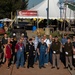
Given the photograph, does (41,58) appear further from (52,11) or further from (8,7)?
(8,7)

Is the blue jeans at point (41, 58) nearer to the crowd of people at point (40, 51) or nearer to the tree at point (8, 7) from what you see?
the crowd of people at point (40, 51)

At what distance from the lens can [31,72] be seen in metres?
13.7

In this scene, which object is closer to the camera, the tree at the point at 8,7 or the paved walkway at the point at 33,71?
the paved walkway at the point at 33,71

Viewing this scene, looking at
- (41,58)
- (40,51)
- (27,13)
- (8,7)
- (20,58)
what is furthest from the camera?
(8,7)

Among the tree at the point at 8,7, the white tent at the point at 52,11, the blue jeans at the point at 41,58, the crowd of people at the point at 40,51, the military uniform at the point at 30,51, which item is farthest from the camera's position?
the tree at the point at 8,7

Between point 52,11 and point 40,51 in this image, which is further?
point 52,11

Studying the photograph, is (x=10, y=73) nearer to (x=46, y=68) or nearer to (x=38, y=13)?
(x=46, y=68)

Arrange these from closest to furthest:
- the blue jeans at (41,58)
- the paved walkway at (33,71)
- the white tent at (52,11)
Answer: the paved walkway at (33,71), the blue jeans at (41,58), the white tent at (52,11)

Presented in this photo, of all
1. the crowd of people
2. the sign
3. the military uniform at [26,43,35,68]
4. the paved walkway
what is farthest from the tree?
the paved walkway

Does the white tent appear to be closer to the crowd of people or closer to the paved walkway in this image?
the crowd of people

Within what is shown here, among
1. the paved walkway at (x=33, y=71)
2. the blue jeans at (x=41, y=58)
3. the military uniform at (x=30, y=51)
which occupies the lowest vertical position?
the paved walkway at (x=33, y=71)

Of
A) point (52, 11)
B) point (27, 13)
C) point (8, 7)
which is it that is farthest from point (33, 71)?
point (8, 7)

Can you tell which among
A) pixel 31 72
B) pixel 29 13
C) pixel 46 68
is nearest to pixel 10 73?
pixel 31 72

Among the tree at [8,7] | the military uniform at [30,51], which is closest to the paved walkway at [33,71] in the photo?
the military uniform at [30,51]
